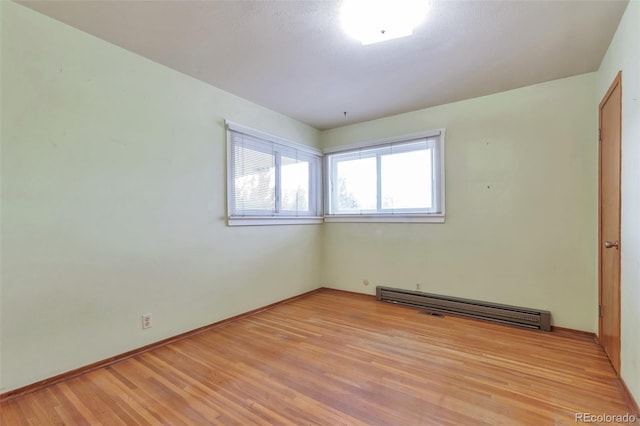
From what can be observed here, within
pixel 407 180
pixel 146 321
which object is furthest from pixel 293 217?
pixel 146 321

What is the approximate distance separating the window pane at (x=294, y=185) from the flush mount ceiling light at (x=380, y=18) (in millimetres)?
2047

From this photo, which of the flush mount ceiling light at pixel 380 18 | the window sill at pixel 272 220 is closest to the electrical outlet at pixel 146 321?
the window sill at pixel 272 220

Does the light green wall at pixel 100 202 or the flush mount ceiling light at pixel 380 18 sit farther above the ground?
the flush mount ceiling light at pixel 380 18

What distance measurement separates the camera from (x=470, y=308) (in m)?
3.21

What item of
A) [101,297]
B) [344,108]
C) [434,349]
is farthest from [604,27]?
[101,297]

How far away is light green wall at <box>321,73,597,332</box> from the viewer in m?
2.73

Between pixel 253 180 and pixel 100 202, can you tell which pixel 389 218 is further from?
pixel 100 202

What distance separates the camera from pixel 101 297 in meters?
2.20

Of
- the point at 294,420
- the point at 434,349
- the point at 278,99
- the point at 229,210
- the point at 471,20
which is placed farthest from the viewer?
the point at 278,99

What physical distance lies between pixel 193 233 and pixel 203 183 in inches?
20.1

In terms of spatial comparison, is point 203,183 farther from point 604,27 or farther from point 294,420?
point 604,27

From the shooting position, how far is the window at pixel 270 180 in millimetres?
3213

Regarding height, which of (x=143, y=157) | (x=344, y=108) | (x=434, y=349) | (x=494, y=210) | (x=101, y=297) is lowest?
(x=434, y=349)

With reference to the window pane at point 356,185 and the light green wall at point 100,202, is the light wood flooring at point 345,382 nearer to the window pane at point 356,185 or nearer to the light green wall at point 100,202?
the light green wall at point 100,202
